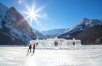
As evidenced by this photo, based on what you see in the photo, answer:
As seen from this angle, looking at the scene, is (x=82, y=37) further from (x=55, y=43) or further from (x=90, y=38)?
(x=55, y=43)

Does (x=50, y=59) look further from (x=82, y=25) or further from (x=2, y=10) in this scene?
(x=82, y=25)

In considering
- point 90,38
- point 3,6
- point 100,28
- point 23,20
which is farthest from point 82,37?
point 3,6

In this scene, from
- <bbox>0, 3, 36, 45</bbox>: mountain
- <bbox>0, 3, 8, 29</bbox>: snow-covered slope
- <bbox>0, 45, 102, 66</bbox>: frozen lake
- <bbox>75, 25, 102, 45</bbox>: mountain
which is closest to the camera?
<bbox>0, 45, 102, 66</bbox>: frozen lake

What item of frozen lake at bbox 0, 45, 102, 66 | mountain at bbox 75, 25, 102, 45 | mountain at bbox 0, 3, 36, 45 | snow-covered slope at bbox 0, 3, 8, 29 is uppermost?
snow-covered slope at bbox 0, 3, 8, 29

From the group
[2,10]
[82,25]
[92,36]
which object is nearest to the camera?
[92,36]

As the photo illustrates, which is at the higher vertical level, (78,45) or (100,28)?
(100,28)

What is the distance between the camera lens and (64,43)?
50.0 meters

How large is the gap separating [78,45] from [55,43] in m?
6.22

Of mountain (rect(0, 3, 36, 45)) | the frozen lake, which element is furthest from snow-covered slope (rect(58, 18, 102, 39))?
the frozen lake

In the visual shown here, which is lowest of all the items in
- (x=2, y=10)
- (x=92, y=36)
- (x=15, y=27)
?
(x=92, y=36)

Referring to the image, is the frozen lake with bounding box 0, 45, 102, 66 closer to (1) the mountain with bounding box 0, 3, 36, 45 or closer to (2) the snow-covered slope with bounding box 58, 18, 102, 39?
(1) the mountain with bounding box 0, 3, 36, 45

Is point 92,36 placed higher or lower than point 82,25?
lower

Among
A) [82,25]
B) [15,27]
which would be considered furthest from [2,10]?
[82,25]

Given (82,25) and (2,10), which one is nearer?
(2,10)
